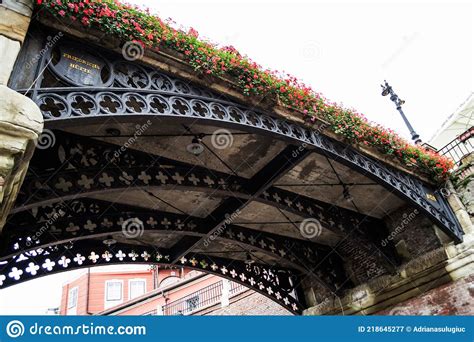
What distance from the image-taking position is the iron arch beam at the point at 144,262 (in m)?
8.07

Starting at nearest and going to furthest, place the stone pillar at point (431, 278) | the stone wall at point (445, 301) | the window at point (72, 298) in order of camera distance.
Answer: the stone wall at point (445, 301)
the stone pillar at point (431, 278)
the window at point (72, 298)

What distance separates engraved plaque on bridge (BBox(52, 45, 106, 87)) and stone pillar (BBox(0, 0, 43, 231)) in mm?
656

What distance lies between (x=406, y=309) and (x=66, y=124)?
8.81 metres

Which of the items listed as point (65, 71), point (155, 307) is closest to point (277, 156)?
point (65, 71)

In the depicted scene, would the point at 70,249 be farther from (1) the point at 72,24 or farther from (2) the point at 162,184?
(1) the point at 72,24

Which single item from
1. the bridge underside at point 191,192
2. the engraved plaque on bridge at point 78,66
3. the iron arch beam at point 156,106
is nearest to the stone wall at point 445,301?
the bridge underside at point 191,192

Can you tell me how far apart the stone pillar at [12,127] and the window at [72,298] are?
3252cm

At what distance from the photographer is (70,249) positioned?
8.75 meters

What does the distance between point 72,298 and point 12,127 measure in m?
33.7

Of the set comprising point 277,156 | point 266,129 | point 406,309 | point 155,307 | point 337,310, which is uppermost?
point 155,307

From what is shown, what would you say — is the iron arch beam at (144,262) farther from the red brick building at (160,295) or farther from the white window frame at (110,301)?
the white window frame at (110,301)

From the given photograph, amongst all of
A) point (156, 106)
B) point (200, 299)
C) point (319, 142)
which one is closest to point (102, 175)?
point (156, 106)

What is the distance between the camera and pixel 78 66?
512 cm

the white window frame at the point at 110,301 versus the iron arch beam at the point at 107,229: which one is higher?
the white window frame at the point at 110,301
